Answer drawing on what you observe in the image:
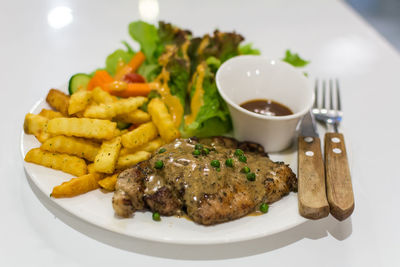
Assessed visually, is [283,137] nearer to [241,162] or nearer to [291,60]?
[241,162]

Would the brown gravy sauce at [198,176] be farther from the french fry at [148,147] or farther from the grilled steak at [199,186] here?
the french fry at [148,147]

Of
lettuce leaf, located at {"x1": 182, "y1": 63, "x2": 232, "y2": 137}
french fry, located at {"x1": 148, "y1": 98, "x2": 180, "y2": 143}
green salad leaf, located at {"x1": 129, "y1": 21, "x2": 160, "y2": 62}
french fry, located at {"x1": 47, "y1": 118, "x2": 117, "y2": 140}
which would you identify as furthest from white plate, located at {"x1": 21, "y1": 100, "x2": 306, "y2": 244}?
green salad leaf, located at {"x1": 129, "y1": 21, "x2": 160, "y2": 62}

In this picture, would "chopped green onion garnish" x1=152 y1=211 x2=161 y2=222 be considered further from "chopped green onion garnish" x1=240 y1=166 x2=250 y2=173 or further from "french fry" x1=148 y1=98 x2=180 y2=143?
"french fry" x1=148 y1=98 x2=180 y2=143

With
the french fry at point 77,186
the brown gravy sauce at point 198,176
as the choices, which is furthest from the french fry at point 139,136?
the french fry at point 77,186

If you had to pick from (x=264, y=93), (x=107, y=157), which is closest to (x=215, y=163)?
(x=107, y=157)

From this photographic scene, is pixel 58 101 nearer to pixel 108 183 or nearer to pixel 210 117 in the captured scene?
pixel 108 183

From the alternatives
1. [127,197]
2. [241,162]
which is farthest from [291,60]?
[127,197]

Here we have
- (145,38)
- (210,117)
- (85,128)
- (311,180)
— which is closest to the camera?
(311,180)
